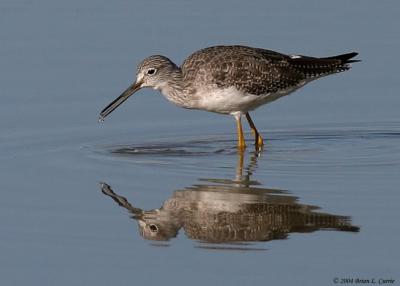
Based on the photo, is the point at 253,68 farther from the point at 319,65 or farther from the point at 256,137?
the point at 319,65

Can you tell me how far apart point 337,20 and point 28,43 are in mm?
6516

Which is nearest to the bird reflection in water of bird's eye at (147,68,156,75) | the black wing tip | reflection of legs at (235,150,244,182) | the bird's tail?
reflection of legs at (235,150,244,182)

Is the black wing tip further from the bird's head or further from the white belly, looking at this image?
the bird's head

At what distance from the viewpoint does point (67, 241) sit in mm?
13023

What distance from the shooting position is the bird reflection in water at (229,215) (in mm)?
13312

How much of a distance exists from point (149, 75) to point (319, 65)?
3.02 m

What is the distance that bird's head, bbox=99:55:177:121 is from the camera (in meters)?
18.4

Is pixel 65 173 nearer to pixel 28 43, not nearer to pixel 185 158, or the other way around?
pixel 185 158

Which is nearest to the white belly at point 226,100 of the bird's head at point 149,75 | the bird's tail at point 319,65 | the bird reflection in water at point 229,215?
the bird's head at point 149,75

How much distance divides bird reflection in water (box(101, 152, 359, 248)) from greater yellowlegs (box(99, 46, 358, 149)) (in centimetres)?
273

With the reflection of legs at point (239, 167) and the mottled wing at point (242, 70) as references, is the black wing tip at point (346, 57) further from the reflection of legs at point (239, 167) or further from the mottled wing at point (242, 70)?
the reflection of legs at point (239, 167)

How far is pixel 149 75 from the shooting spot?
60.6 ft

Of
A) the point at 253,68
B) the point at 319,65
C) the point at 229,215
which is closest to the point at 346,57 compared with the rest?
the point at 319,65

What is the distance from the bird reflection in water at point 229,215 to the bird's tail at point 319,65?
12.5 feet
